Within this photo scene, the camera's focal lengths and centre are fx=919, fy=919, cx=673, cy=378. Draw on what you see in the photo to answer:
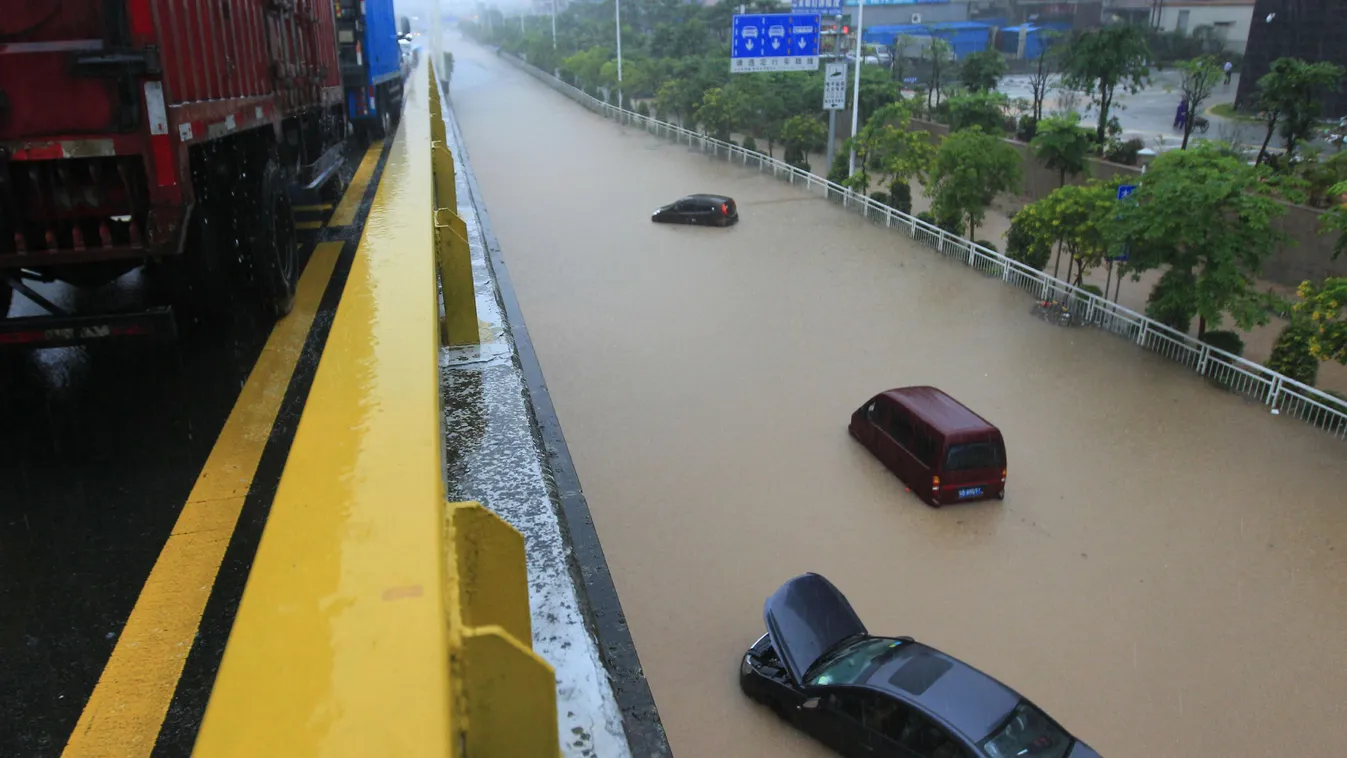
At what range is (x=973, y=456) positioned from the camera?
10203 mm

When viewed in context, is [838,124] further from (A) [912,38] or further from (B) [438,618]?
(B) [438,618]

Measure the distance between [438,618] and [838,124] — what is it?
129 ft

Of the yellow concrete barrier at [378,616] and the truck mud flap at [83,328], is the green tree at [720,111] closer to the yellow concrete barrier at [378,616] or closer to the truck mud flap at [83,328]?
the truck mud flap at [83,328]

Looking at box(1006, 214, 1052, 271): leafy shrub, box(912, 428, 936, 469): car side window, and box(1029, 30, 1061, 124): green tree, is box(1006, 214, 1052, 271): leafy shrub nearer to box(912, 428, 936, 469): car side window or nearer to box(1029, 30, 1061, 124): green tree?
box(912, 428, 936, 469): car side window

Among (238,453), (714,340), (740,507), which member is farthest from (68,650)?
(714,340)

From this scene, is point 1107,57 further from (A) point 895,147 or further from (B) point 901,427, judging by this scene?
(B) point 901,427

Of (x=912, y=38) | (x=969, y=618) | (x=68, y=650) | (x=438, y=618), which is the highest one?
(x=912, y=38)

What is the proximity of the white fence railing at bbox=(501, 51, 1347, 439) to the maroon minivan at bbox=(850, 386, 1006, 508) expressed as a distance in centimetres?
486

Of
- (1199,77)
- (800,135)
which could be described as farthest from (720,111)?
(1199,77)

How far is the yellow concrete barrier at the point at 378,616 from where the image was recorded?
1.33 meters

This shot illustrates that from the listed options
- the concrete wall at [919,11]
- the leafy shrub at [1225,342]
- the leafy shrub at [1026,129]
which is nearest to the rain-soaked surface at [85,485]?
the leafy shrub at [1225,342]

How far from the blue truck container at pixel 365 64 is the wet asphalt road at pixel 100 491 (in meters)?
11.1

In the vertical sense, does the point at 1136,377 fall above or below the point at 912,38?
below

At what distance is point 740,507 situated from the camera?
1059 cm
